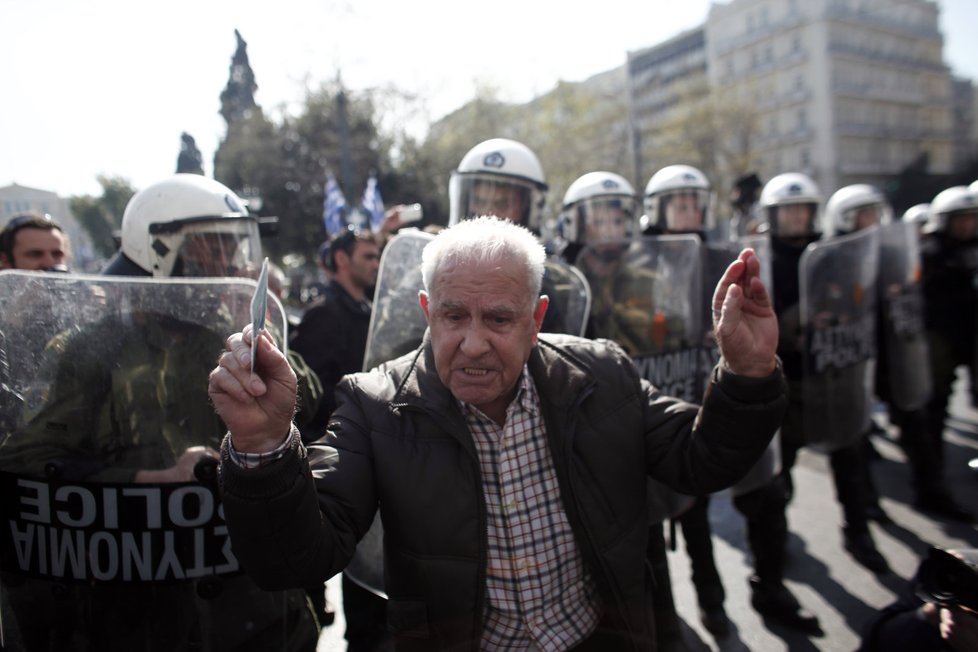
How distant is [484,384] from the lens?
65.3 inches

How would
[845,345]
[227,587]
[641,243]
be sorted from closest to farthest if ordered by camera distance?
[227,587] → [641,243] → [845,345]

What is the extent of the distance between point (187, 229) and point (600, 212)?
2.05 meters

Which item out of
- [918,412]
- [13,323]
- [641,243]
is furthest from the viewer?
[918,412]

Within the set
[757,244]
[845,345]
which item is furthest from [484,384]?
[845,345]

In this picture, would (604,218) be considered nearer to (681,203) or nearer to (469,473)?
(681,203)

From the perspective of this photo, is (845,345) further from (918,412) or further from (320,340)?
(320,340)

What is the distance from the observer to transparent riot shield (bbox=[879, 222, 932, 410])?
419 cm

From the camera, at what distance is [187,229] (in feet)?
7.72

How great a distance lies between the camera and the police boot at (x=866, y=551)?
373 cm

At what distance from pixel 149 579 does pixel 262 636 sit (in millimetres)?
321

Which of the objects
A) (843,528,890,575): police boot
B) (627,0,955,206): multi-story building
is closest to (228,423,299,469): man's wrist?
(843,528,890,575): police boot

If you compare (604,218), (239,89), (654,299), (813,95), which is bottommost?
(654,299)

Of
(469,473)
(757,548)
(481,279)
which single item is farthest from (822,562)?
(481,279)

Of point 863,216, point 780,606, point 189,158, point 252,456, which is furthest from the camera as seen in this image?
point 863,216
